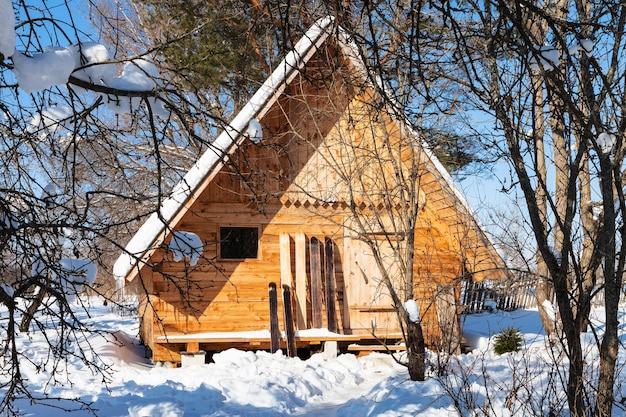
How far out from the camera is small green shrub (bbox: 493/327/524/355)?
1159 centimetres

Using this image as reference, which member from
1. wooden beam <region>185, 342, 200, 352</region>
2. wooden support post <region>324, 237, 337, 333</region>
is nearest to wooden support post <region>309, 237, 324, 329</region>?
wooden support post <region>324, 237, 337, 333</region>

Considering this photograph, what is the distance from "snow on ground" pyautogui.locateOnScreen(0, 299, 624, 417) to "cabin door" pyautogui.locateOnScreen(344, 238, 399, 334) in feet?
3.42

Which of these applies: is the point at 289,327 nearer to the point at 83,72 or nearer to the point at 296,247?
the point at 296,247

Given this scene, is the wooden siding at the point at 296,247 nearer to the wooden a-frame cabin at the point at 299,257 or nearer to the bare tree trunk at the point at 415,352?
the wooden a-frame cabin at the point at 299,257

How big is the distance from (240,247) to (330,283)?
1.74 metres

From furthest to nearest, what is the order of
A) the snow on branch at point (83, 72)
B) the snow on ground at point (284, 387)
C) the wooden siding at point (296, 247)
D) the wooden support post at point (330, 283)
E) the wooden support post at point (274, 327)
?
the wooden support post at point (330, 283) → the wooden siding at point (296, 247) → the wooden support post at point (274, 327) → the snow on ground at point (284, 387) → the snow on branch at point (83, 72)

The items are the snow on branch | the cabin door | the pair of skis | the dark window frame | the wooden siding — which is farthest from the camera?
the cabin door

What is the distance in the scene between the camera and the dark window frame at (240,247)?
12.2m

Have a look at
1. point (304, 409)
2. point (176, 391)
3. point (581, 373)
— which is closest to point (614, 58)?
point (581, 373)

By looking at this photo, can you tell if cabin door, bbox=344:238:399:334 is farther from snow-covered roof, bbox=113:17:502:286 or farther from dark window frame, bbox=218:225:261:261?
snow-covered roof, bbox=113:17:502:286

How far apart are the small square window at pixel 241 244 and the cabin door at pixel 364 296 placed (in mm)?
1696

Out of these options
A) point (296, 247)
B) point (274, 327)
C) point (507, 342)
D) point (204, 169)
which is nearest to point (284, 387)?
point (274, 327)

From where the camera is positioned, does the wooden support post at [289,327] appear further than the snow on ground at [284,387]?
Yes

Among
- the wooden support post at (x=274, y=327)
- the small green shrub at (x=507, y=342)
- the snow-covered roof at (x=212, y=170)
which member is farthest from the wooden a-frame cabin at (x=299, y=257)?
the small green shrub at (x=507, y=342)
